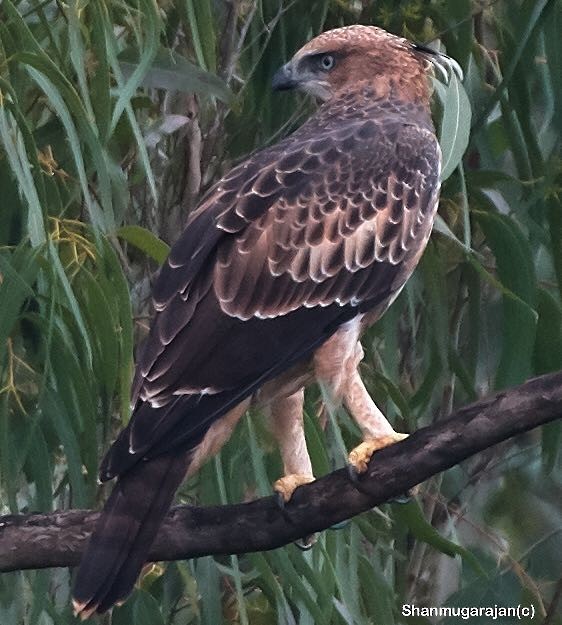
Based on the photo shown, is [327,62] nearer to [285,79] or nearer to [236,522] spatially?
[285,79]

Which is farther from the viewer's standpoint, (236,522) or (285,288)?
(285,288)

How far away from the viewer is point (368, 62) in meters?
2.98

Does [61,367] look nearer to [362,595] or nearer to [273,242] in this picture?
[273,242]

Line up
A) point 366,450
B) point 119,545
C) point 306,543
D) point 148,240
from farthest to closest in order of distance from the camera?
point 306,543
point 148,240
point 366,450
point 119,545

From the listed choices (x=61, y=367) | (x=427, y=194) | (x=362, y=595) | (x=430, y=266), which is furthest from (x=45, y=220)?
(x=362, y=595)

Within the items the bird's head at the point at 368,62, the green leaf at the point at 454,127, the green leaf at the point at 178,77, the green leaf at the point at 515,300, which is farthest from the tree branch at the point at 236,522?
the bird's head at the point at 368,62

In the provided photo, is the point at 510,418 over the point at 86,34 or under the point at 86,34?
under

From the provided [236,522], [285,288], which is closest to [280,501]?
[236,522]

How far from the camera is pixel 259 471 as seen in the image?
2691mm

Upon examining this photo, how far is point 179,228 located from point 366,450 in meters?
1.03

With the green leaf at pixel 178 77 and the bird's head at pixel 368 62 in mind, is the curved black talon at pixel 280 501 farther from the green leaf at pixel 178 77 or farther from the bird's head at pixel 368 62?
the bird's head at pixel 368 62

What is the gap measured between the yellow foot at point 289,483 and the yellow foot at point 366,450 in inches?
5.1

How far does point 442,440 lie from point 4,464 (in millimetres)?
807

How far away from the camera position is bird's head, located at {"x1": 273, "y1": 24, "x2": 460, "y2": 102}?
298 cm
